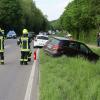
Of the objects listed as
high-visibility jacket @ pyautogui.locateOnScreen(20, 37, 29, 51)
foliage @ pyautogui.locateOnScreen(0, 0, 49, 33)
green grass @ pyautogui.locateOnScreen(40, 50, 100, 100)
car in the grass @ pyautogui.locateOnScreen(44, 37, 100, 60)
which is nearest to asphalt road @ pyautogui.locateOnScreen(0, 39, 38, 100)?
green grass @ pyautogui.locateOnScreen(40, 50, 100, 100)

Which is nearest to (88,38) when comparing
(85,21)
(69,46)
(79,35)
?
(85,21)

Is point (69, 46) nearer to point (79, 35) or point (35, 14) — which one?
point (79, 35)

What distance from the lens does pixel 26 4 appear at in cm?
12938

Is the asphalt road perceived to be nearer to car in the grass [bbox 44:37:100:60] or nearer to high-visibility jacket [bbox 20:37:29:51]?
high-visibility jacket [bbox 20:37:29:51]

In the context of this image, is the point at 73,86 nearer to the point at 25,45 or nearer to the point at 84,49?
the point at 25,45

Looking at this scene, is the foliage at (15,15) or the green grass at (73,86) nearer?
the green grass at (73,86)

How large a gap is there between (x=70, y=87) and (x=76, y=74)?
11.1ft

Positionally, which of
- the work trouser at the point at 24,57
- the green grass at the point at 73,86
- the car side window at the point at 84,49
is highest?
the green grass at the point at 73,86

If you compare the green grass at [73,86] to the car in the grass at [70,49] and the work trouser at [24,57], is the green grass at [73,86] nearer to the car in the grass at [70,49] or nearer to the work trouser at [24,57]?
the work trouser at [24,57]

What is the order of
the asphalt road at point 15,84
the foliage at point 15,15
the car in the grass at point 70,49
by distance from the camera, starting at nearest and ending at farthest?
the asphalt road at point 15,84 → the car in the grass at point 70,49 → the foliage at point 15,15

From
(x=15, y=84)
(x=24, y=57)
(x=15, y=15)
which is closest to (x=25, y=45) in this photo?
(x=24, y=57)

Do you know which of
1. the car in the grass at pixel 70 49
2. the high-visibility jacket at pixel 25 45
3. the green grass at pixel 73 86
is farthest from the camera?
the car in the grass at pixel 70 49

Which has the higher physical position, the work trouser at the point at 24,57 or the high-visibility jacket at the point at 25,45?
the high-visibility jacket at the point at 25,45

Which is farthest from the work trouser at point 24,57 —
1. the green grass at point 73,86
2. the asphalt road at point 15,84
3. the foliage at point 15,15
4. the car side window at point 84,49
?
the foliage at point 15,15
